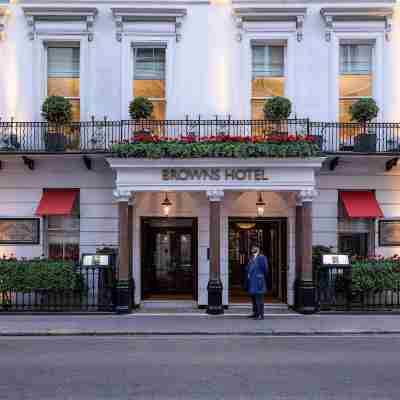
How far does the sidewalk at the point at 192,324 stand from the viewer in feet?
39.1

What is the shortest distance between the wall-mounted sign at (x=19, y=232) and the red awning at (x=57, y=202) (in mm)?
644

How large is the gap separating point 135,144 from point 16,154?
3.41 meters

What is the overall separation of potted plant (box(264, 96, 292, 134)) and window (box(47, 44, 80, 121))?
5635 mm

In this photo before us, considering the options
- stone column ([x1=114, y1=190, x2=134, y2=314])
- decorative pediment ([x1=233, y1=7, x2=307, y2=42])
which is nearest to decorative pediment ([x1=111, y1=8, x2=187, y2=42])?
decorative pediment ([x1=233, y1=7, x2=307, y2=42])

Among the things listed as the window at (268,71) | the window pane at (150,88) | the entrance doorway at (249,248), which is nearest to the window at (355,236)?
the entrance doorway at (249,248)

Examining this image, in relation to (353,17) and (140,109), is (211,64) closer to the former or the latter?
(140,109)

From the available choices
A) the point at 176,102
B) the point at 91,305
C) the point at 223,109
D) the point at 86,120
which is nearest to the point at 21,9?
the point at 86,120

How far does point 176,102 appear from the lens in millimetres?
15898

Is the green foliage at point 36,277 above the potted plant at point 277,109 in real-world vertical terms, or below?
Answer: below

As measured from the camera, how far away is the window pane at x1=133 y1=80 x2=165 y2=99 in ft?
53.2

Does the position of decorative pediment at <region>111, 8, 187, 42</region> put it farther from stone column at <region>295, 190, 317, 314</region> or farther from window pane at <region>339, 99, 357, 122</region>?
stone column at <region>295, 190, 317, 314</region>

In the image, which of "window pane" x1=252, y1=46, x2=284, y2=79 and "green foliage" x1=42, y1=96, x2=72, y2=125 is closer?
"green foliage" x1=42, y1=96, x2=72, y2=125

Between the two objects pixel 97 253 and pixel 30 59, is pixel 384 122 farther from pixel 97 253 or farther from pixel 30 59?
pixel 30 59

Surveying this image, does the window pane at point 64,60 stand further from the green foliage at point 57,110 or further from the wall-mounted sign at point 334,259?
the wall-mounted sign at point 334,259
